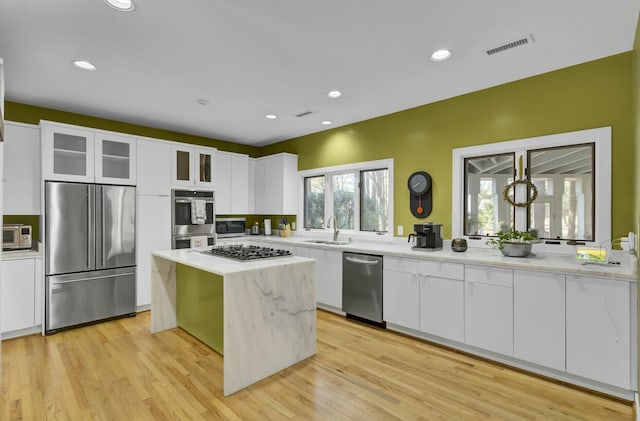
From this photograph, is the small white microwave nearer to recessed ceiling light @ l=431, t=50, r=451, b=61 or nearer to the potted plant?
recessed ceiling light @ l=431, t=50, r=451, b=61

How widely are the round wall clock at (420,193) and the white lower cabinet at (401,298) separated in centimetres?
86

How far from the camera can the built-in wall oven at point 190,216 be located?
14.6ft

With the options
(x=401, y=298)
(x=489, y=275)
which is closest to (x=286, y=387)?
(x=401, y=298)

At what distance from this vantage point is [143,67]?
2818 millimetres

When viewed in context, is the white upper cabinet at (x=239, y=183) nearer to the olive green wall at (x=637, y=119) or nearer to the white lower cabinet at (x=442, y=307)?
the white lower cabinet at (x=442, y=307)

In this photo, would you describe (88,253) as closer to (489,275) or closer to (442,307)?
(442,307)

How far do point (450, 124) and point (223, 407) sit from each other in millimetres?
3410

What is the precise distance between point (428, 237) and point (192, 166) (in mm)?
3358

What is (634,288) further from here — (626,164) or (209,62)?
(209,62)

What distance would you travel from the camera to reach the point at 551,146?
2992 millimetres

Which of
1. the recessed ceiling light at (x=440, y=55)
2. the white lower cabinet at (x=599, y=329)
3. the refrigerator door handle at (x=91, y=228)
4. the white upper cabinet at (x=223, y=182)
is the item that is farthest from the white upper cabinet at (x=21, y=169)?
the white lower cabinet at (x=599, y=329)

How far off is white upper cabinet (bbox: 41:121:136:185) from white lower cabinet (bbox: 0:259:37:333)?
0.96 metres

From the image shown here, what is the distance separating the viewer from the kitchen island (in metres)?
2.35

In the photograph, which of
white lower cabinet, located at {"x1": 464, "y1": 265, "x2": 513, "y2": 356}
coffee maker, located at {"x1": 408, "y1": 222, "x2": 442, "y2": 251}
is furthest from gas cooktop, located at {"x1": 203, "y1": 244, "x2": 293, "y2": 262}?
white lower cabinet, located at {"x1": 464, "y1": 265, "x2": 513, "y2": 356}
